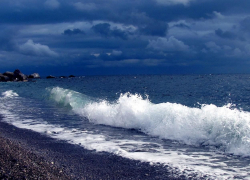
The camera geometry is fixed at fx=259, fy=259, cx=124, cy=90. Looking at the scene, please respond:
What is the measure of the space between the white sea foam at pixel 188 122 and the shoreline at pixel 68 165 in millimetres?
3585

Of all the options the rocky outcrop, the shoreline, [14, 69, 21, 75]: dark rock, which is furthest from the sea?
[14, 69, 21, 75]: dark rock

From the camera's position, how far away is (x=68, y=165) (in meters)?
7.10

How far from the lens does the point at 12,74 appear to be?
104 meters

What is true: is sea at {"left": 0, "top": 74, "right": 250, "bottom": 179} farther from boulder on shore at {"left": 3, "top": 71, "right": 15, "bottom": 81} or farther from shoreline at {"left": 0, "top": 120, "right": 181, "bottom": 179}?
boulder on shore at {"left": 3, "top": 71, "right": 15, "bottom": 81}

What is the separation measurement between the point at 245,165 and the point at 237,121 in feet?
10.2

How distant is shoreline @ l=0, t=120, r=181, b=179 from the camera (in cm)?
609

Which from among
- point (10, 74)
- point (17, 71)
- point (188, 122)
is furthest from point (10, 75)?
point (188, 122)

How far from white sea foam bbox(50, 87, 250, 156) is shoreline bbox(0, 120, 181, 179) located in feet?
11.8

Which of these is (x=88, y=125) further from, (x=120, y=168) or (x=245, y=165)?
(x=245, y=165)

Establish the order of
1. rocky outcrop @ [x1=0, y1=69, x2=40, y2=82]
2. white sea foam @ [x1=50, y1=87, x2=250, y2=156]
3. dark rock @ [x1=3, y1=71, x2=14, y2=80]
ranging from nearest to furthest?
white sea foam @ [x1=50, y1=87, x2=250, y2=156], rocky outcrop @ [x1=0, y1=69, x2=40, y2=82], dark rock @ [x1=3, y1=71, x2=14, y2=80]

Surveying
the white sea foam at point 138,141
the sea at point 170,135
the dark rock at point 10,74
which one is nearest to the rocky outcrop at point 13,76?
the dark rock at point 10,74

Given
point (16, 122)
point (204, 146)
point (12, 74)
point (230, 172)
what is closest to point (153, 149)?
point (204, 146)

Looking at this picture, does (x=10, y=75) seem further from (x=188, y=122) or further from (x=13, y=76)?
(x=188, y=122)

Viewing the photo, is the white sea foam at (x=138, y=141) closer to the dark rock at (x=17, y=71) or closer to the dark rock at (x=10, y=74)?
the dark rock at (x=17, y=71)
